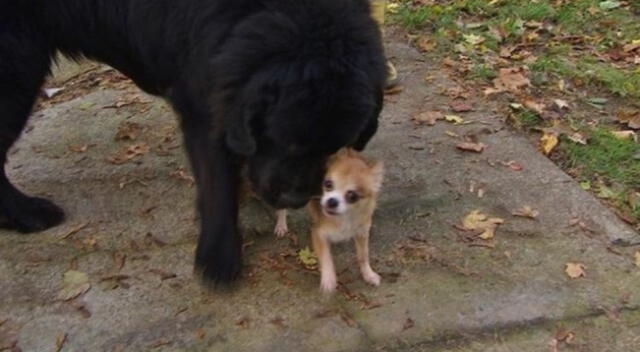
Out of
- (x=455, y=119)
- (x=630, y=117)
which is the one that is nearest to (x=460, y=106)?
(x=455, y=119)

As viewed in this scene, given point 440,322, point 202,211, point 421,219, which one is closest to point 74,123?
point 202,211

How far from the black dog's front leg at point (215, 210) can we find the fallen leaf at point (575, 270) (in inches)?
50.5

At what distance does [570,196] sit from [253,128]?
5.48ft

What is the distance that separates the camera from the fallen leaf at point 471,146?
3742mm

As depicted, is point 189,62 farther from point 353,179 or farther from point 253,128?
point 353,179

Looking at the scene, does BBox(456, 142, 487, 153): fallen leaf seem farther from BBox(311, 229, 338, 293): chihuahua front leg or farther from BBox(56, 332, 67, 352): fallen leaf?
BBox(56, 332, 67, 352): fallen leaf

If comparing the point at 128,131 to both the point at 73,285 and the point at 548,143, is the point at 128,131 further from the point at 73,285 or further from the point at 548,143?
the point at 548,143

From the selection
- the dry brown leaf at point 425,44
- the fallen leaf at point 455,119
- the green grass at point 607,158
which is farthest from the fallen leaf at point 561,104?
the dry brown leaf at point 425,44

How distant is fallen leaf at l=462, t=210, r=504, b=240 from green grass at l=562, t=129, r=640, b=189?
70 cm

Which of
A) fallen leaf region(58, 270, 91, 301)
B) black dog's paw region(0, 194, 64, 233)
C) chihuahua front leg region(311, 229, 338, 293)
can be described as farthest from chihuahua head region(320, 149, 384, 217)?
black dog's paw region(0, 194, 64, 233)

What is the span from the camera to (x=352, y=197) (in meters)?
2.67

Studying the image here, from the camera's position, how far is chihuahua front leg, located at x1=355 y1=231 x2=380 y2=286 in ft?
9.34

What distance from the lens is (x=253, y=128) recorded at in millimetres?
2420

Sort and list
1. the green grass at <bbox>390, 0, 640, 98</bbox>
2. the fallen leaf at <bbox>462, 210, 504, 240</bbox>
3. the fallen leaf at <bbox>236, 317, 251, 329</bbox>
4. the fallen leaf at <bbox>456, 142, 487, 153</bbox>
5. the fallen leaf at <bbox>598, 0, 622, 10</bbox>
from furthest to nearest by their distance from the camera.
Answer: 1. the fallen leaf at <bbox>598, 0, 622, 10</bbox>
2. the green grass at <bbox>390, 0, 640, 98</bbox>
3. the fallen leaf at <bbox>456, 142, 487, 153</bbox>
4. the fallen leaf at <bbox>462, 210, 504, 240</bbox>
5. the fallen leaf at <bbox>236, 317, 251, 329</bbox>
